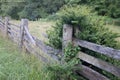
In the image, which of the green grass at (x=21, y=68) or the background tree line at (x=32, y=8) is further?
the background tree line at (x=32, y=8)

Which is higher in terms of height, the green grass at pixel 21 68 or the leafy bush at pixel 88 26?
the leafy bush at pixel 88 26

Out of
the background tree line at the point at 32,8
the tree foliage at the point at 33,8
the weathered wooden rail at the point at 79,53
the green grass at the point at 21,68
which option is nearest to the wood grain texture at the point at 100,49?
the weathered wooden rail at the point at 79,53

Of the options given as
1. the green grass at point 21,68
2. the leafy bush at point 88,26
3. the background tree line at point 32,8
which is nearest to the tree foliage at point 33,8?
the background tree line at point 32,8

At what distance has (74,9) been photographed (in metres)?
4.92

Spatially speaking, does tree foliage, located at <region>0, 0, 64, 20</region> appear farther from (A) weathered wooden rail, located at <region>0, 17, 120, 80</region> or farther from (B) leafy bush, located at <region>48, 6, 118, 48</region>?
(B) leafy bush, located at <region>48, 6, 118, 48</region>

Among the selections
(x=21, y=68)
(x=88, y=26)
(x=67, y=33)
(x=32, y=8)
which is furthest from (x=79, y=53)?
(x=32, y=8)

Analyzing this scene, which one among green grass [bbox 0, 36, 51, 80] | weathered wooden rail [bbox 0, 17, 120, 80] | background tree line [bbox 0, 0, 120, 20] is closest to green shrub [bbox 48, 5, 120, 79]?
weathered wooden rail [bbox 0, 17, 120, 80]

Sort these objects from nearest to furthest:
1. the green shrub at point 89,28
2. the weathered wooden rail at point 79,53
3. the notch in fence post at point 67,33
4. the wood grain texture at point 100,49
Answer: the wood grain texture at point 100,49
the weathered wooden rail at point 79,53
the green shrub at point 89,28
the notch in fence post at point 67,33

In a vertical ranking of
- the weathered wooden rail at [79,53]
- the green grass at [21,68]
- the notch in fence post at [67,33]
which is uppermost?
the notch in fence post at [67,33]

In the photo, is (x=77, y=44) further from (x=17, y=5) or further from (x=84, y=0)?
(x=17, y=5)

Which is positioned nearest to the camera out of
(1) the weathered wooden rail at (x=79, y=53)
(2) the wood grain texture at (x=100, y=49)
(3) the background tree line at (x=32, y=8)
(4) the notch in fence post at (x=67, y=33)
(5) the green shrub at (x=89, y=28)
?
(2) the wood grain texture at (x=100, y=49)

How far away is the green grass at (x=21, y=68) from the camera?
4840 millimetres

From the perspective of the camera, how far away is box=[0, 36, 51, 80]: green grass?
4.84 m

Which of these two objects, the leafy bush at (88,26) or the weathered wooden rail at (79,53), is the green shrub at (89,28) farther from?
the weathered wooden rail at (79,53)
